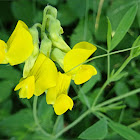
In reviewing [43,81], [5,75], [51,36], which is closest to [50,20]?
[51,36]

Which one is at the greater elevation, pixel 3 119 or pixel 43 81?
pixel 43 81

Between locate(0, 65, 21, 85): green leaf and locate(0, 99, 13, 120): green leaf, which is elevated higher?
locate(0, 65, 21, 85): green leaf

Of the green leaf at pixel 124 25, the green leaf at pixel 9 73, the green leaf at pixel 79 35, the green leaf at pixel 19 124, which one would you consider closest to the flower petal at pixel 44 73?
the green leaf at pixel 124 25

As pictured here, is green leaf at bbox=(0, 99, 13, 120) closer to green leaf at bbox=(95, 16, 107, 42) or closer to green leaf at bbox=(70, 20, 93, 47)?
green leaf at bbox=(70, 20, 93, 47)

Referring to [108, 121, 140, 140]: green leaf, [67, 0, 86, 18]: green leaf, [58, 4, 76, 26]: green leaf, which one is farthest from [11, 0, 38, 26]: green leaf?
[108, 121, 140, 140]: green leaf

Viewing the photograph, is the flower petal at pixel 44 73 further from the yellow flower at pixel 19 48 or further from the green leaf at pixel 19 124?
the green leaf at pixel 19 124

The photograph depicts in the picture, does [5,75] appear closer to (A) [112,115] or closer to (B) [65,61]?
(B) [65,61]
